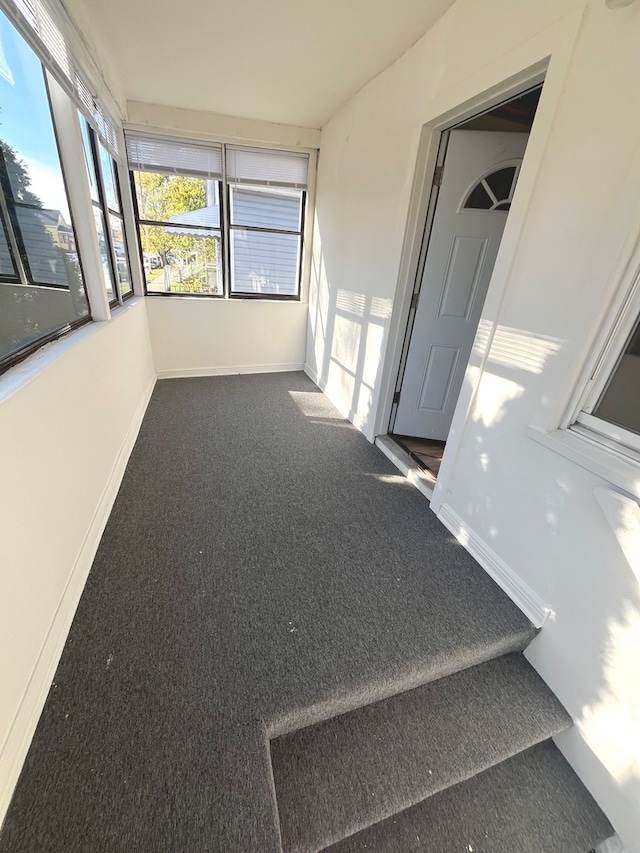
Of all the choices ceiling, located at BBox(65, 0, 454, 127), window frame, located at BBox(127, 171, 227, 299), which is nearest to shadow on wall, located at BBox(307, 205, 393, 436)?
window frame, located at BBox(127, 171, 227, 299)

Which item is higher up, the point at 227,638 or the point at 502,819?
the point at 227,638

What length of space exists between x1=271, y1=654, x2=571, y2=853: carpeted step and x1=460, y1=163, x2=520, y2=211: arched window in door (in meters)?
2.58

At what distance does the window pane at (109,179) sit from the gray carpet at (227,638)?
6.77ft

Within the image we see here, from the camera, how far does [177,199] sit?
3.41 metres

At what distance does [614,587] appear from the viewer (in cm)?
113

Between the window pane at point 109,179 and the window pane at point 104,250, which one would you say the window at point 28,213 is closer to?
the window pane at point 104,250

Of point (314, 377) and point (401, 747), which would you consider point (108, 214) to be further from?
point (401, 747)

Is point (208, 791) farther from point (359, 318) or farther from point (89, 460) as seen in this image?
point (359, 318)

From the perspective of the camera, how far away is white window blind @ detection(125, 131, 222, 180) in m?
3.15

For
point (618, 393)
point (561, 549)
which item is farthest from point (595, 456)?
point (561, 549)

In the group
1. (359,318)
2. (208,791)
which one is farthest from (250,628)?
(359,318)

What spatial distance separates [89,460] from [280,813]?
156 cm

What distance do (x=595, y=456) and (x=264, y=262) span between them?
372 cm

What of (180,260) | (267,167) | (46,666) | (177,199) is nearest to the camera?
(46,666)
